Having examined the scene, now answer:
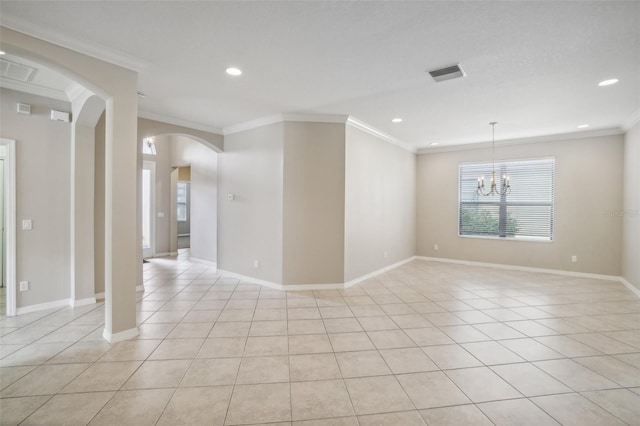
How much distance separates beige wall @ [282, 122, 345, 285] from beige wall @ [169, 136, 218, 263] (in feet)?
8.92

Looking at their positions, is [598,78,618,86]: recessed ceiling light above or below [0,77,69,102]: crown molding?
above

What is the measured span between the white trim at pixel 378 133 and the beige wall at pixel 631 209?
3.75m

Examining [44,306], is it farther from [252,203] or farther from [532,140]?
[532,140]

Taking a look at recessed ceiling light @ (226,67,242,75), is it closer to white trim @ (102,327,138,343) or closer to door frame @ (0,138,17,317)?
door frame @ (0,138,17,317)

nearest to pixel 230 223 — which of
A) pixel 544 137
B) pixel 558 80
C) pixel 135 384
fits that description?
pixel 135 384

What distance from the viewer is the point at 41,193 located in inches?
142

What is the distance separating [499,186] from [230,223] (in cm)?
598

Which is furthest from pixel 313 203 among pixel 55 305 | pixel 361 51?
pixel 55 305

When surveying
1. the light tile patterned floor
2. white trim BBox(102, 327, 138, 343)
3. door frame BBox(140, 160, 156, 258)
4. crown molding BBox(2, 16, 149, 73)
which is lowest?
the light tile patterned floor

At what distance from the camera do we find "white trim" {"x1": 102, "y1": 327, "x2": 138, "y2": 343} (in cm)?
280

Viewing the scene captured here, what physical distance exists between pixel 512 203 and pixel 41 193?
8.33 meters

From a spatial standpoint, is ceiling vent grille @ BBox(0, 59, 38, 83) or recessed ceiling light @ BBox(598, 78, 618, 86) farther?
recessed ceiling light @ BBox(598, 78, 618, 86)

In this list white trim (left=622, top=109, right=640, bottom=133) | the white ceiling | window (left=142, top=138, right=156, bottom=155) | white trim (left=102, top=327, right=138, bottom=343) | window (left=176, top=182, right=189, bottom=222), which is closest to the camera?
the white ceiling

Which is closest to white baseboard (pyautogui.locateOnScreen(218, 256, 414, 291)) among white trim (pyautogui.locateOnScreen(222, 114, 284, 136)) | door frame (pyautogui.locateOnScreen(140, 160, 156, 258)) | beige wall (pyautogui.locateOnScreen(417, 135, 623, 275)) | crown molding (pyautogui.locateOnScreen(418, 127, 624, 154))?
white trim (pyautogui.locateOnScreen(222, 114, 284, 136))
